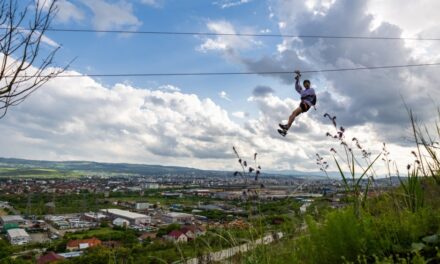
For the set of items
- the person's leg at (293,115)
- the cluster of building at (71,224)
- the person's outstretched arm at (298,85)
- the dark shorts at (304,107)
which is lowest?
the cluster of building at (71,224)

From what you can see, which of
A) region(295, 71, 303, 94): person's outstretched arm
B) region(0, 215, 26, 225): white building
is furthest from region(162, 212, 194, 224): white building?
region(0, 215, 26, 225): white building

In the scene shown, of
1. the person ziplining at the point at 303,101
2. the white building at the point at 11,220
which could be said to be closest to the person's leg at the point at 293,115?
the person ziplining at the point at 303,101

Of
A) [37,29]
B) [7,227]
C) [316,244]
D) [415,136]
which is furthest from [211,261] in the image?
[7,227]

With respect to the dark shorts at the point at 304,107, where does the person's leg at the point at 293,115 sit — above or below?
below

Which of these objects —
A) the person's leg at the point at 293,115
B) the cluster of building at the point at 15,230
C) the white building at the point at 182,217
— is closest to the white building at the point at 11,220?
the cluster of building at the point at 15,230

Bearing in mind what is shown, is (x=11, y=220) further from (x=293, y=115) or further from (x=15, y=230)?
(x=293, y=115)

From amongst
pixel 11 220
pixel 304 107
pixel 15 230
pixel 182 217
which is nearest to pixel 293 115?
pixel 304 107

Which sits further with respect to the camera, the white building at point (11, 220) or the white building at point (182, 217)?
the white building at point (11, 220)

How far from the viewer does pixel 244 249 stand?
12.8 feet

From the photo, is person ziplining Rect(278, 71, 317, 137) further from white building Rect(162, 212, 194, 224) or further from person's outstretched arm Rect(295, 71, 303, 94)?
white building Rect(162, 212, 194, 224)

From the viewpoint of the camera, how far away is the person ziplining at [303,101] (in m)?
5.14

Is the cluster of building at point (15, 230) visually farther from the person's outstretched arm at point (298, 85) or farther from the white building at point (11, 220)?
the person's outstretched arm at point (298, 85)

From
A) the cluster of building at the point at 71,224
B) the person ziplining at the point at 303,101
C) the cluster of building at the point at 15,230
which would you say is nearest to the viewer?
the person ziplining at the point at 303,101

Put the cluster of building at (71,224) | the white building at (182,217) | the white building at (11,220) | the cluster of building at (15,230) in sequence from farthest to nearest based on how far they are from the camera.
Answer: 1. the white building at (11,220)
2. the cluster of building at (71,224)
3. the cluster of building at (15,230)
4. the white building at (182,217)
